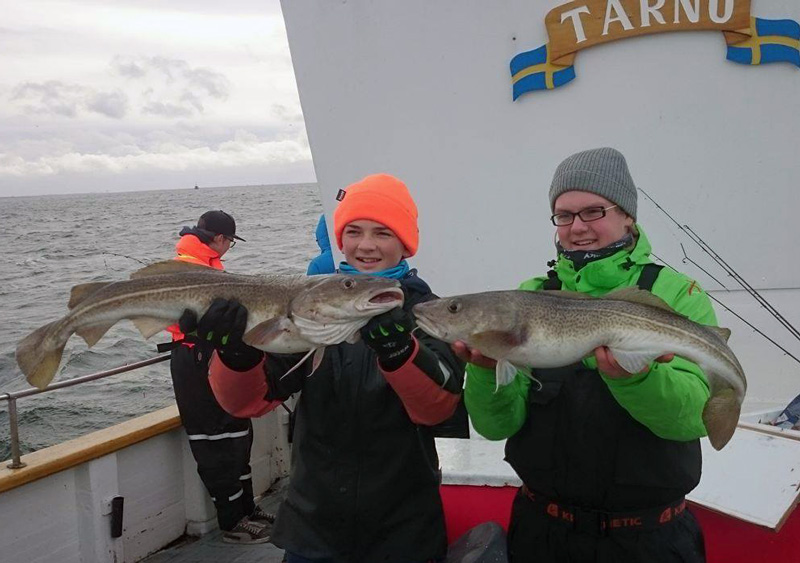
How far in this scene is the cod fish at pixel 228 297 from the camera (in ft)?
8.73

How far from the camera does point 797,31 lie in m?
4.93

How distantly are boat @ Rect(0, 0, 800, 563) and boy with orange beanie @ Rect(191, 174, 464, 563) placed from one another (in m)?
1.43

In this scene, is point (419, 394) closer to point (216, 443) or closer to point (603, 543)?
point (603, 543)

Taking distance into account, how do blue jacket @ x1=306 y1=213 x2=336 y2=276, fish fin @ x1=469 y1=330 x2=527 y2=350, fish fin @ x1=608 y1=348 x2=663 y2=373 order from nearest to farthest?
fish fin @ x1=608 y1=348 x2=663 y2=373 → fish fin @ x1=469 y1=330 x2=527 y2=350 → blue jacket @ x1=306 y1=213 x2=336 y2=276

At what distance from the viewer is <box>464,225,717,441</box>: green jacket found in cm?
241

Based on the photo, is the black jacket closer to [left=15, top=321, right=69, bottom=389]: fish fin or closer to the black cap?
Answer: [left=15, top=321, right=69, bottom=389]: fish fin

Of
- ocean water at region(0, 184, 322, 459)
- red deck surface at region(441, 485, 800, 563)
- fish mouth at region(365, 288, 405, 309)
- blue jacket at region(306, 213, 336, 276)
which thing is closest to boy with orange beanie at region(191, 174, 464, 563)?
fish mouth at region(365, 288, 405, 309)

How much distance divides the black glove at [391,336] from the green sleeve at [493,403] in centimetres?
29

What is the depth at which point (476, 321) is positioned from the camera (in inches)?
100.0

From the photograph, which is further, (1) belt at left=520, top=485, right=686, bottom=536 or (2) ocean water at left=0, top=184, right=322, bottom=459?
(2) ocean water at left=0, top=184, right=322, bottom=459

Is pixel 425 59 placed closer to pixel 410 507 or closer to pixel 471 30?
pixel 471 30

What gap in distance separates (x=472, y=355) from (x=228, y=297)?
1045 mm

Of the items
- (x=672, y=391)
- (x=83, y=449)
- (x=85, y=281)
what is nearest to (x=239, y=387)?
(x=672, y=391)

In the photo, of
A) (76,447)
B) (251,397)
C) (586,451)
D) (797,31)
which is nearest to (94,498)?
(76,447)
